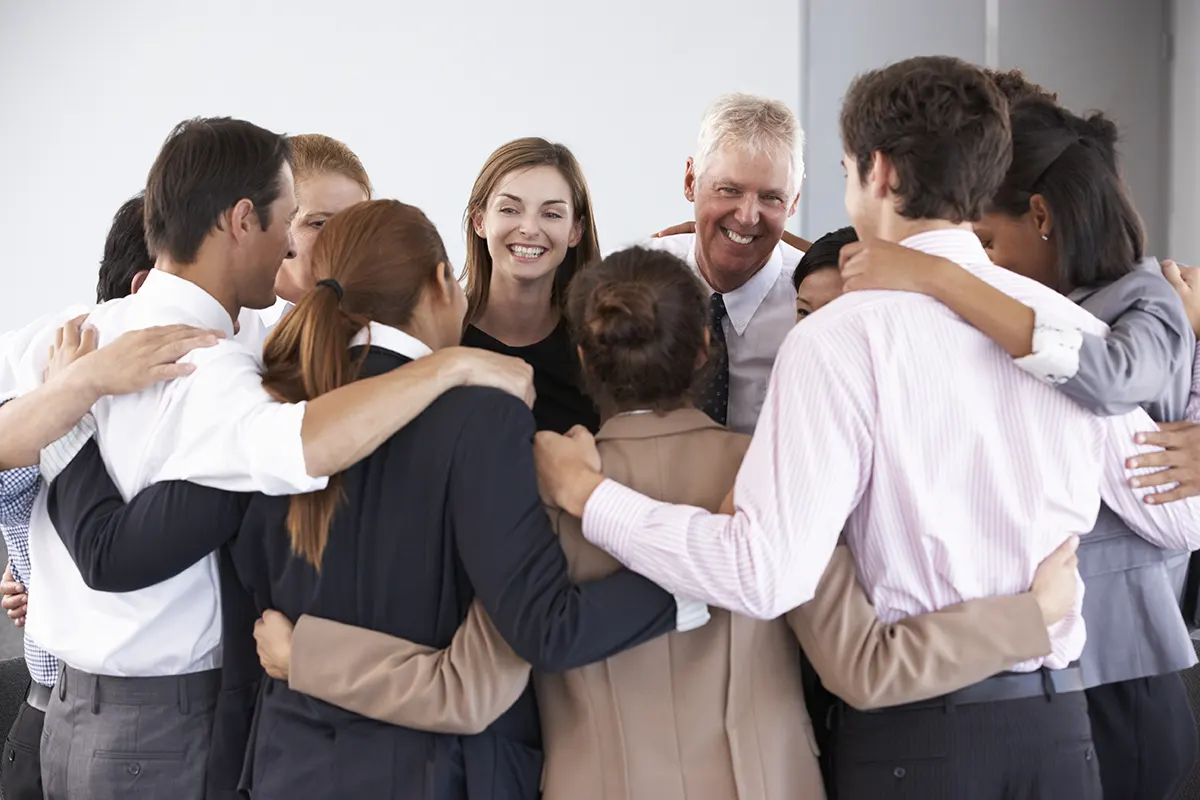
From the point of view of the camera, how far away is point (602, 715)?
1.65 metres

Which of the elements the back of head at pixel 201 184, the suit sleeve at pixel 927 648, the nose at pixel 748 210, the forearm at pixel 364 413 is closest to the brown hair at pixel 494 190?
the nose at pixel 748 210

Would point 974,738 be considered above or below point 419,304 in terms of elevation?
below

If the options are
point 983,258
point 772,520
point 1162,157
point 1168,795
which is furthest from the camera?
point 1162,157

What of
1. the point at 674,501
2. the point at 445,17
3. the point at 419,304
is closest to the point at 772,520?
the point at 674,501

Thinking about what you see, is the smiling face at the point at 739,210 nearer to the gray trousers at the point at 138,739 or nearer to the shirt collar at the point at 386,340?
the shirt collar at the point at 386,340

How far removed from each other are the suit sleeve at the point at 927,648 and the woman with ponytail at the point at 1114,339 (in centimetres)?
38

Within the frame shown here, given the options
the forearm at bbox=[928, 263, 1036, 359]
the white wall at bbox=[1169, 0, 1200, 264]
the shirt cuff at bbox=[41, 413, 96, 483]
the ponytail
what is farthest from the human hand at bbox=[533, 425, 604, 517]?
the white wall at bbox=[1169, 0, 1200, 264]

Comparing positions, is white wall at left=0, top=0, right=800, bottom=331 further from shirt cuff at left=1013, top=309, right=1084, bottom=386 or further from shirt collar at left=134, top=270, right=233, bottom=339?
shirt cuff at left=1013, top=309, right=1084, bottom=386

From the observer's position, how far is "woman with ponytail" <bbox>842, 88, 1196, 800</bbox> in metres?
1.87

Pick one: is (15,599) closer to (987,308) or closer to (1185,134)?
(987,308)

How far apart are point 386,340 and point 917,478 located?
2.42 ft

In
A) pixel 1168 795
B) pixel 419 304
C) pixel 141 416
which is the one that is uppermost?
pixel 419 304

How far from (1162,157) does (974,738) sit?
10.7 ft

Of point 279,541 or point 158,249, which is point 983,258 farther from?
point 158,249
